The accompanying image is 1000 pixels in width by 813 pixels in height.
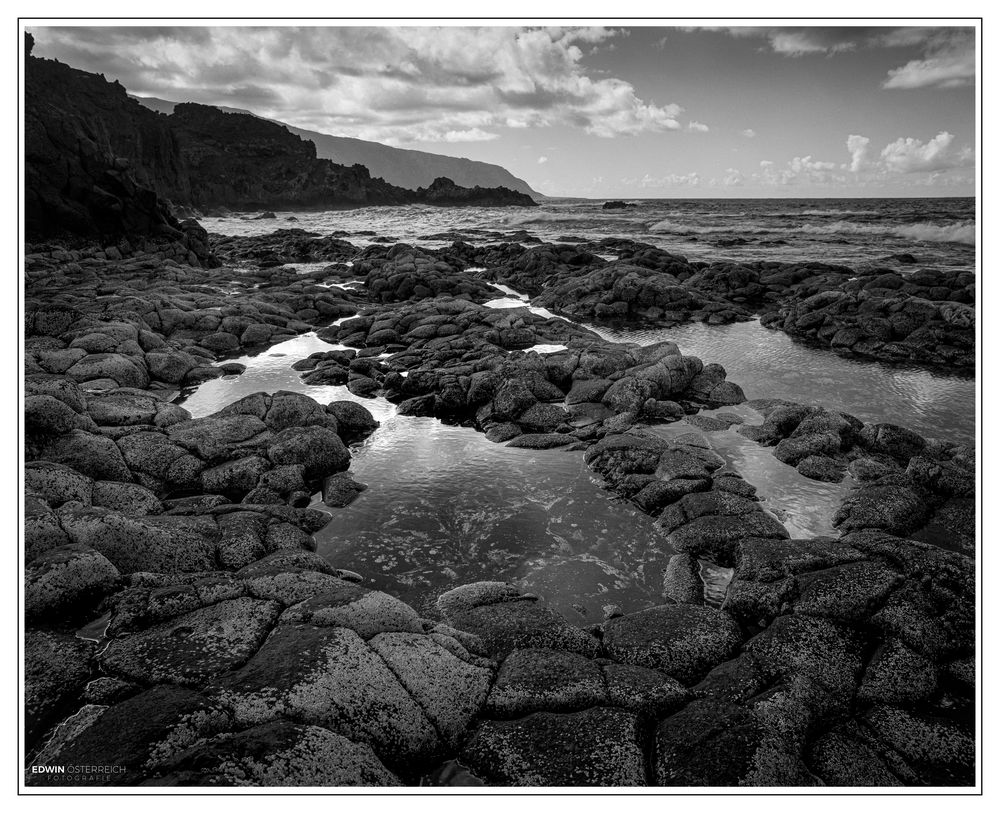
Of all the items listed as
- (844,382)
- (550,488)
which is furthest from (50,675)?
(844,382)

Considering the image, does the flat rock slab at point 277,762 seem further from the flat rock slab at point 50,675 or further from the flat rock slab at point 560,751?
the flat rock slab at point 50,675

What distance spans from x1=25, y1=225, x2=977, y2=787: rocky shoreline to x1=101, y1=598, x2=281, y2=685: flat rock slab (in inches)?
1.3

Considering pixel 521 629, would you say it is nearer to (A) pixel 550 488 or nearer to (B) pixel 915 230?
(A) pixel 550 488

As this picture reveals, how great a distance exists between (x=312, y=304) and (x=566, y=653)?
95.0 feet

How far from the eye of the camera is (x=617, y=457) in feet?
44.0

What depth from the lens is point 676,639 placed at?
290 inches

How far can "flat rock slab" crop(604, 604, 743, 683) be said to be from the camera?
7070 mm

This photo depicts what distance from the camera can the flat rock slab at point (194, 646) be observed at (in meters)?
5.63

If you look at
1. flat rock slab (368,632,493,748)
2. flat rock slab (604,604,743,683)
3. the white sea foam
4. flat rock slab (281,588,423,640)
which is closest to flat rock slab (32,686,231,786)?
flat rock slab (281,588,423,640)

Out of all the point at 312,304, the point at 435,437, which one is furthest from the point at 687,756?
the point at 312,304

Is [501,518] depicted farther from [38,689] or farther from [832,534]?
[38,689]

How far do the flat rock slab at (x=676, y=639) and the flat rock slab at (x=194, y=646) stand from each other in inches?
179

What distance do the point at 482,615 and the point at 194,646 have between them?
3.67 m

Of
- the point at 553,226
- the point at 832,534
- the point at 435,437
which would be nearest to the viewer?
the point at 832,534
